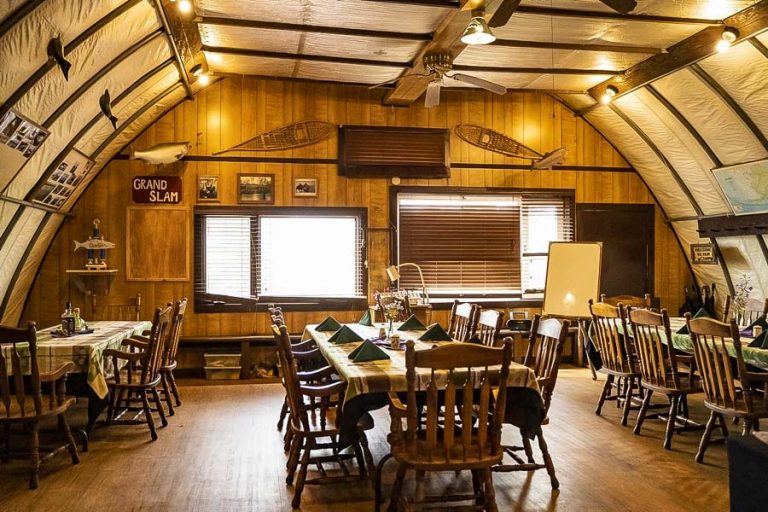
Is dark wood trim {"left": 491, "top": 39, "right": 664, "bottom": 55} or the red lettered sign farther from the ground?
dark wood trim {"left": 491, "top": 39, "right": 664, "bottom": 55}

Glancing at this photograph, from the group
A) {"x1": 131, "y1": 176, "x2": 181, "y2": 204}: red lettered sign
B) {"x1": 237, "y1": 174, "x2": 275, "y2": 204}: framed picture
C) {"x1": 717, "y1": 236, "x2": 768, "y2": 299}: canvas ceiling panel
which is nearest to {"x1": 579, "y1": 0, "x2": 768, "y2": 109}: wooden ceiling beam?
{"x1": 717, "y1": 236, "x2": 768, "y2": 299}: canvas ceiling panel

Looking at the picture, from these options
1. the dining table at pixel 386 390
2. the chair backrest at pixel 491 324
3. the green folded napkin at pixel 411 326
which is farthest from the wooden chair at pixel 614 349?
the dining table at pixel 386 390

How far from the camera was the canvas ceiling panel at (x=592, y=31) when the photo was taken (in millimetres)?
5234

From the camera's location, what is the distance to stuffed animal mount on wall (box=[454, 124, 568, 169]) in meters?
7.75

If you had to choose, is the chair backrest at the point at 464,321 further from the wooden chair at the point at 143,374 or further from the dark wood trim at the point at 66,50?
the dark wood trim at the point at 66,50

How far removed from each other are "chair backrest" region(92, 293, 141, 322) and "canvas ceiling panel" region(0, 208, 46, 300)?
93 cm

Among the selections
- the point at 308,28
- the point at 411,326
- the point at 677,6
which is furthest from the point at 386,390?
the point at 677,6

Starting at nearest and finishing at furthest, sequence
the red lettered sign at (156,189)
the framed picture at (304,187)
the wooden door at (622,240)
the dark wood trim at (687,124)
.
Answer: the dark wood trim at (687,124)
the red lettered sign at (156,189)
the framed picture at (304,187)
the wooden door at (622,240)

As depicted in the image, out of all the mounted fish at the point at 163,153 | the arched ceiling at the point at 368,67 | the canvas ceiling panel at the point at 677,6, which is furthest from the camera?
the mounted fish at the point at 163,153

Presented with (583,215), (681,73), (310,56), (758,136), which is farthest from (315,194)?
(758,136)

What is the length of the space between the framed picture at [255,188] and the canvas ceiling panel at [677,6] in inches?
140

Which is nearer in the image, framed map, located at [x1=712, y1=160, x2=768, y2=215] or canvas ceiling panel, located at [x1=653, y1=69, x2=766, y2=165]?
canvas ceiling panel, located at [x1=653, y1=69, x2=766, y2=165]

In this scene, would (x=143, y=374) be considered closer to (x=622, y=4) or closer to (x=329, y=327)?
(x=329, y=327)

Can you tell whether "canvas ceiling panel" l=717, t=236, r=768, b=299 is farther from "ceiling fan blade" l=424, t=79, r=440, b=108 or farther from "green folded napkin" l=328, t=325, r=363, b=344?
"green folded napkin" l=328, t=325, r=363, b=344
